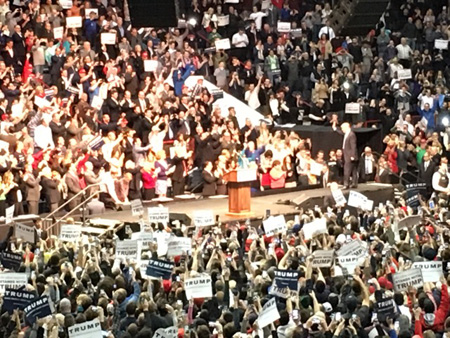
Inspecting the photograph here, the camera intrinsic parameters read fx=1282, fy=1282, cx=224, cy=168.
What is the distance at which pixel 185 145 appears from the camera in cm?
2720

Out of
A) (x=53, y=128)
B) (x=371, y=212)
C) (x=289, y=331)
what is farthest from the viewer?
(x=53, y=128)

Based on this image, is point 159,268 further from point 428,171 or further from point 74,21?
point 74,21

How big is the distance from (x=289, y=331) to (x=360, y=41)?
20816 mm

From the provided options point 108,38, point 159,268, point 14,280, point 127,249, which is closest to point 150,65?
point 108,38

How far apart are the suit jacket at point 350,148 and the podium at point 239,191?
11.5 ft

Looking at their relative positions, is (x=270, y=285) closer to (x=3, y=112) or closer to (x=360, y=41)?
(x=3, y=112)

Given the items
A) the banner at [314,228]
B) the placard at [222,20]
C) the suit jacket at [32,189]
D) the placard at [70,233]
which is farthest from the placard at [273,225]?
the placard at [222,20]

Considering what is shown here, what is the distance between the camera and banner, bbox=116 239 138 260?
18312 millimetres

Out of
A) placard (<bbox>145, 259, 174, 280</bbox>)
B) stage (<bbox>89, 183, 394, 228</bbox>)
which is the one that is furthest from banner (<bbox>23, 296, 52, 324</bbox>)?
stage (<bbox>89, 183, 394, 228</bbox>)

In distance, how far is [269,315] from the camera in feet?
47.7

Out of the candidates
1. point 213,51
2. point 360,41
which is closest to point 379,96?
point 360,41

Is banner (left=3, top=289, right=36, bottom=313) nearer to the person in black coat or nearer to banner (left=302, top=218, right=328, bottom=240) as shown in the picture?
banner (left=302, top=218, right=328, bottom=240)

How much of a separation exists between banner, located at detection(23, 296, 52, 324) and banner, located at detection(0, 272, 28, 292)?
162 cm

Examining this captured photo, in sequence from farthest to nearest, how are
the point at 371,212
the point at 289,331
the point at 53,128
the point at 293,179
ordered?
the point at 293,179 < the point at 53,128 < the point at 371,212 < the point at 289,331
